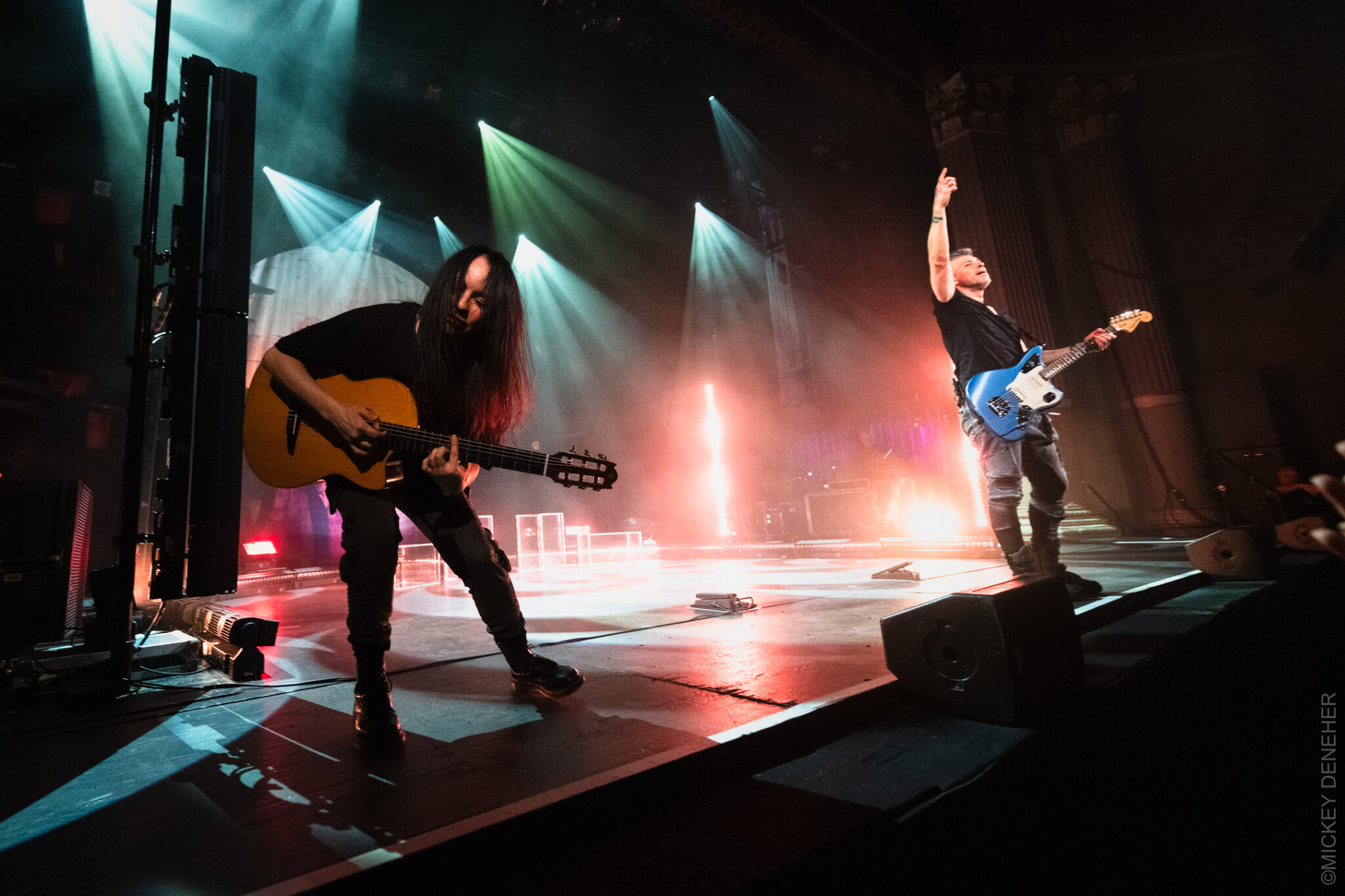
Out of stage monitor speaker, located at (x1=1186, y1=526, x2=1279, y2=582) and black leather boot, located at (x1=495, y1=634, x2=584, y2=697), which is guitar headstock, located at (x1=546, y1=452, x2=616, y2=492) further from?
→ stage monitor speaker, located at (x1=1186, y1=526, x2=1279, y2=582)

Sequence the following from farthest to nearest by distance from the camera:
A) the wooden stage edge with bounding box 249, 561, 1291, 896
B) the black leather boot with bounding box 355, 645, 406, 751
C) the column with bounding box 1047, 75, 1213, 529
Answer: the column with bounding box 1047, 75, 1213, 529, the black leather boot with bounding box 355, 645, 406, 751, the wooden stage edge with bounding box 249, 561, 1291, 896

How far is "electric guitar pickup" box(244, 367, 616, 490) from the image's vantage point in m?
1.85

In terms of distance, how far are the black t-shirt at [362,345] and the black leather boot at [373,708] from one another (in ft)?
3.05

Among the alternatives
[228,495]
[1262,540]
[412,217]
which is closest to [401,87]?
[412,217]

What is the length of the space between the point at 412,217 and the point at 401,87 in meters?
3.40

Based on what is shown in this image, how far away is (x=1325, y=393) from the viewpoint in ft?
24.5

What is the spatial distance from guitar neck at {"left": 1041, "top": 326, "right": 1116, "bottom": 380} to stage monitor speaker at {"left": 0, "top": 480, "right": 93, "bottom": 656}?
5907mm

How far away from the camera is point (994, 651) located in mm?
1683

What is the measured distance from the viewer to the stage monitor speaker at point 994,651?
1.67 m

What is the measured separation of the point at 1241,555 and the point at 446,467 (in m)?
5.02

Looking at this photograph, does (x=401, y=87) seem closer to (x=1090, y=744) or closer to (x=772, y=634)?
(x=772, y=634)

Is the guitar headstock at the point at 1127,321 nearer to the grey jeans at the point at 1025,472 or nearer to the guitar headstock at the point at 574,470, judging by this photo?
the grey jeans at the point at 1025,472

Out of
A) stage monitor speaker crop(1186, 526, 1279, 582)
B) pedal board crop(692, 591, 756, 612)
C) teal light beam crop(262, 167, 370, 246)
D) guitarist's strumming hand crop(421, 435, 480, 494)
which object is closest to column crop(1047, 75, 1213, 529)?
stage monitor speaker crop(1186, 526, 1279, 582)

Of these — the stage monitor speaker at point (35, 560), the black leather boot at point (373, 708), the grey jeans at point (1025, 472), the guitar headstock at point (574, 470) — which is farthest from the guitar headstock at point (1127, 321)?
the stage monitor speaker at point (35, 560)
